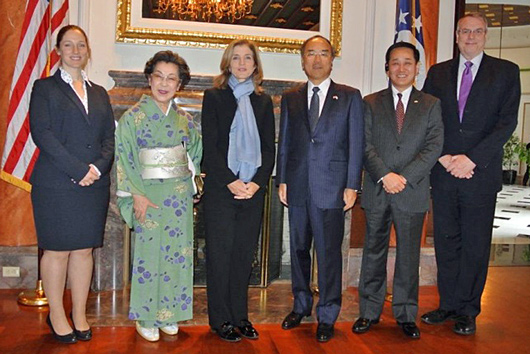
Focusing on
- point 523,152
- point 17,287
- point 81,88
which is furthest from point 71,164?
point 523,152

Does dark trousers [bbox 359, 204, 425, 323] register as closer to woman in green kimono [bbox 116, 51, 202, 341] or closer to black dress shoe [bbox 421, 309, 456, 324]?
black dress shoe [bbox 421, 309, 456, 324]

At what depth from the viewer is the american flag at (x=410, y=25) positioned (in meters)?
4.25

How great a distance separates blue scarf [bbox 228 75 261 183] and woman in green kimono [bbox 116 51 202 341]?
0.85 feet

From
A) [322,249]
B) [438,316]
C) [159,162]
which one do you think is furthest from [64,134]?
[438,316]

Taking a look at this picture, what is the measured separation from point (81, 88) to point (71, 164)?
46 cm

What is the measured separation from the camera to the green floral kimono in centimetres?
314

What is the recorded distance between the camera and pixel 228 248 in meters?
3.25

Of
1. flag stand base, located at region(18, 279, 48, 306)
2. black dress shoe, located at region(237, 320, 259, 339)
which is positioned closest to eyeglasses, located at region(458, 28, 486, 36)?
black dress shoe, located at region(237, 320, 259, 339)

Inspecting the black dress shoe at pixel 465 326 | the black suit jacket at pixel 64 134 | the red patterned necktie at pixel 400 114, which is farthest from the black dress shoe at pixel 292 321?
the black suit jacket at pixel 64 134

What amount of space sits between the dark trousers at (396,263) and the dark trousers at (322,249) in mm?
203

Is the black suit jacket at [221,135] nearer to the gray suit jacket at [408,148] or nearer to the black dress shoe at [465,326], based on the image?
the gray suit jacket at [408,148]

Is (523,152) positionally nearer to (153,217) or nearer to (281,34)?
(281,34)

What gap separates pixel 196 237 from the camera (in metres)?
4.48

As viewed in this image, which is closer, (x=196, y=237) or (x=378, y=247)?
(x=378, y=247)
